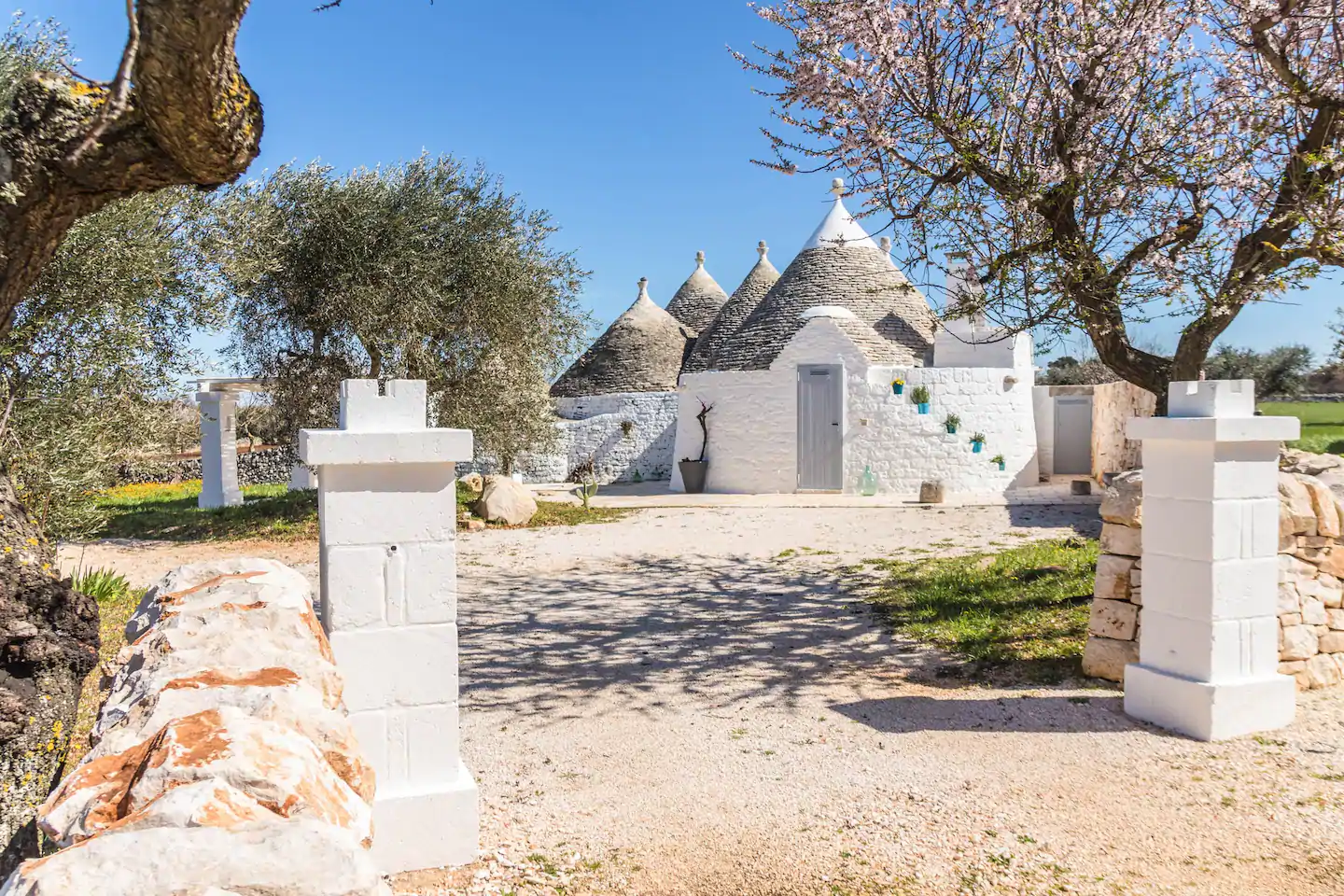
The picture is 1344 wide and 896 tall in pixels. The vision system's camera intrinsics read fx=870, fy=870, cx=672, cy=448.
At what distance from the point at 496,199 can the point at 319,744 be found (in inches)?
540

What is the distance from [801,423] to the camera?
1802 cm

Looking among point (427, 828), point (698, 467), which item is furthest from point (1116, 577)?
point (698, 467)

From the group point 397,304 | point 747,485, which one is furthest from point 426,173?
point 747,485

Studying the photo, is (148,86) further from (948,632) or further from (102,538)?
(102,538)

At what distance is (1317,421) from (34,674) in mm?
31363

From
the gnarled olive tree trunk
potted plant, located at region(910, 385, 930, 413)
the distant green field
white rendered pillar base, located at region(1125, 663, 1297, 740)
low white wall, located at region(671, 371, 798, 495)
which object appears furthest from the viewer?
the distant green field

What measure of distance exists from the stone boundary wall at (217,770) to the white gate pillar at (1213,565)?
4.30m

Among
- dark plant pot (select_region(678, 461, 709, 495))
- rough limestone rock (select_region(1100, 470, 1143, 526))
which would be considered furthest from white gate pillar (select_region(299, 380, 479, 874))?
dark plant pot (select_region(678, 461, 709, 495))

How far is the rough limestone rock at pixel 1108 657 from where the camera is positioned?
5398 millimetres

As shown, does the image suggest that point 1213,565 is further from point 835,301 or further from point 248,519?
point 835,301

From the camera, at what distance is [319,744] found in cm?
200

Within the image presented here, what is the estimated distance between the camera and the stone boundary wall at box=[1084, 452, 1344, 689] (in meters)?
5.30

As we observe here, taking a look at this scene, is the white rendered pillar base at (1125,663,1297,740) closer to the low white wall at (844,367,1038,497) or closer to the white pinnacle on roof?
the low white wall at (844,367,1038,497)

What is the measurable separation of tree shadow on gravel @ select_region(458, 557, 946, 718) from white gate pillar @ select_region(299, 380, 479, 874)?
6.85 ft
